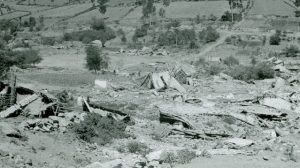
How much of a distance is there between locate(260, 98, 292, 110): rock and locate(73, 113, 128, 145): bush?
7.18 m

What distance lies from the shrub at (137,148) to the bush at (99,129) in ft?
3.02

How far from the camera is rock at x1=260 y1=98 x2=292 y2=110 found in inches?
828

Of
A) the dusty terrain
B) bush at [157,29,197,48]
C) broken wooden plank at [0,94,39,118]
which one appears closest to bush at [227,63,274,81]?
the dusty terrain

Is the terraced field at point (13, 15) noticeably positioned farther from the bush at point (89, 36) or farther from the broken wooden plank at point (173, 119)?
the broken wooden plank at point (173, 119)

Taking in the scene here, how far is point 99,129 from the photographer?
16359 mm

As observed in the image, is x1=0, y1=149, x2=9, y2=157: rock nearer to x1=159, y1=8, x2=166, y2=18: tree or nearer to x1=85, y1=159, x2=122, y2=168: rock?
x1=85, y1=159, x2=122, y2=168: rock

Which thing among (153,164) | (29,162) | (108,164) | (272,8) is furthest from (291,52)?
(272,8)

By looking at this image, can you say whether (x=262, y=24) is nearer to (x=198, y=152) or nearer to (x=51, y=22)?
(x=51, y=22)

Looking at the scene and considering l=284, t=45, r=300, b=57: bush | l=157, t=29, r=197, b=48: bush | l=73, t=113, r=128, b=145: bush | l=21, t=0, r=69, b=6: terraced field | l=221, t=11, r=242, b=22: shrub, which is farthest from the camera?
l=21, t=0, r=69, b=6: terraced field

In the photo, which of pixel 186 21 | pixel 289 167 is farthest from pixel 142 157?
pixel 186 21

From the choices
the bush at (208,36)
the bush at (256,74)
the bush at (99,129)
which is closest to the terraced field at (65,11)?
the bush at (208,36)

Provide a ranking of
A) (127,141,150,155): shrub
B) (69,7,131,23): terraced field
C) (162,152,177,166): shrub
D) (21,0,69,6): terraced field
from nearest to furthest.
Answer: (162,152,177,166): shrub, (127,141,150,155): shrub, (69,7,131,23): terraced field, (21,0,69,6): terraced field

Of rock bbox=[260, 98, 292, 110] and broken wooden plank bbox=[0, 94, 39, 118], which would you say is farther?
rock bbox=[260, 98, 292, 110]

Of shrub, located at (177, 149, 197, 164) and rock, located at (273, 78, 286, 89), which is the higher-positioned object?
shrub, located at (177, 149, 197, 164)
